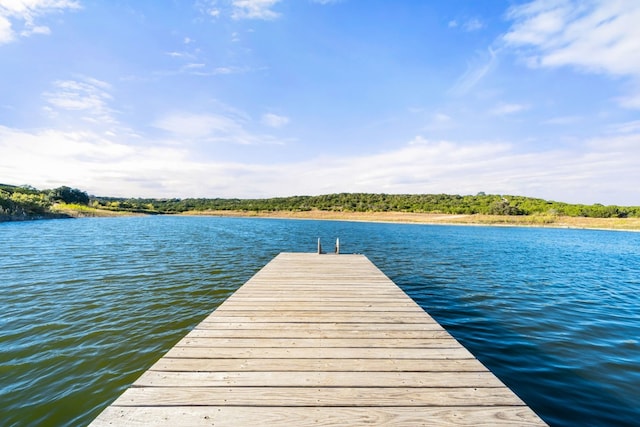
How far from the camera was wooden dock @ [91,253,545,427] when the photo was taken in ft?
7.05

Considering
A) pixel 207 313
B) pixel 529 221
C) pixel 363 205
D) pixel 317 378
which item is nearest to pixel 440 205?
pixel 363 205

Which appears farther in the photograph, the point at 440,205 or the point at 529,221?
the point at 440,205

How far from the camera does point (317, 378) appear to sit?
2.66 metres

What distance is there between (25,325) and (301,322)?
5.77 metres

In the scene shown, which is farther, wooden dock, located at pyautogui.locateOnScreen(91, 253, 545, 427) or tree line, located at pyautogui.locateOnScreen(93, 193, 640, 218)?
tree line, located at pyautogui.locateOnScreen(93, 193, 640, 218)

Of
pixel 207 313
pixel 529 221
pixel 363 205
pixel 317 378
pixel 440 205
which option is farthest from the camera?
pixel 363 205

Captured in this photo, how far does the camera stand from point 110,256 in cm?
1297

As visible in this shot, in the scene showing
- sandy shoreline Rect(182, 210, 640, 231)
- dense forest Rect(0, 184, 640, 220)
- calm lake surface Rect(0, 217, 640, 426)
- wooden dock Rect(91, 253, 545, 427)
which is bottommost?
calm lake surface Rect(0, 217, 640, 426)

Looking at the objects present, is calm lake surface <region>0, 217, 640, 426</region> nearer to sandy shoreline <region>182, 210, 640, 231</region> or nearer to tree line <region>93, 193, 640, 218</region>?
sandy shoreline <region>182, 210, 640, 231</region>

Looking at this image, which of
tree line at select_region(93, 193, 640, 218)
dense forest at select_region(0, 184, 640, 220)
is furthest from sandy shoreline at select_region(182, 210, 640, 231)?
dense forest at select_region(0, 184, 640, 220)

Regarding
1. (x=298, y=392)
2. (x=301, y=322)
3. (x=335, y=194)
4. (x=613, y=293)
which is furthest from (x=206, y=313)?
(x=335, y=194)

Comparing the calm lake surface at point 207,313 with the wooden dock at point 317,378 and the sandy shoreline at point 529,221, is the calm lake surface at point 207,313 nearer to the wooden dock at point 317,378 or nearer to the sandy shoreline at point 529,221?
the wooden dock at point 317,378

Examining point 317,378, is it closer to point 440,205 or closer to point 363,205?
point 440,205

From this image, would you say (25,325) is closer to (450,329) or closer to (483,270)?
(450,329)
